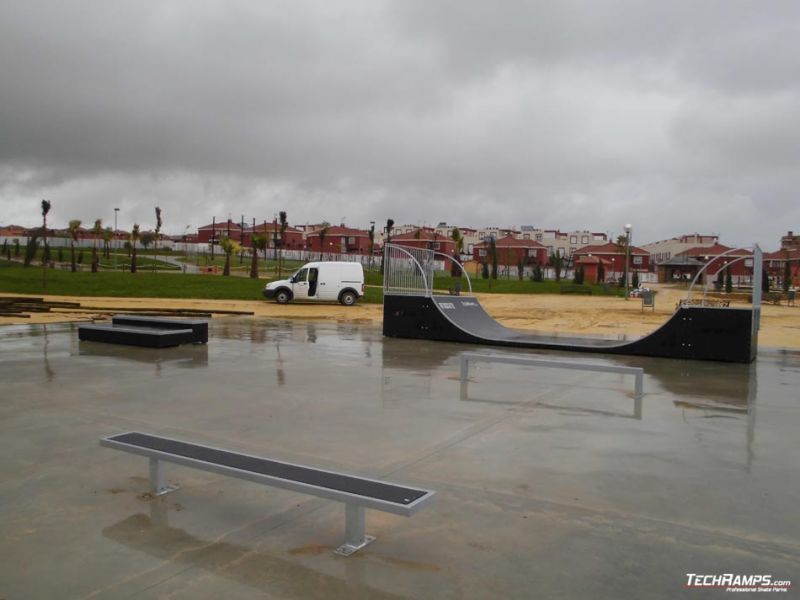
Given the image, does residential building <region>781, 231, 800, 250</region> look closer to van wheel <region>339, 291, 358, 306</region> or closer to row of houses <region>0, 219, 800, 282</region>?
row of houses <region>0, 219, 800, 282</region>

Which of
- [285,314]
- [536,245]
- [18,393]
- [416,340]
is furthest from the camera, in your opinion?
[536,245]

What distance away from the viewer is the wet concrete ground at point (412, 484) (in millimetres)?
3160

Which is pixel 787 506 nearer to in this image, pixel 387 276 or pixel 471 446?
pixel 471 446

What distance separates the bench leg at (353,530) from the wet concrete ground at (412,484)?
84 millimetres

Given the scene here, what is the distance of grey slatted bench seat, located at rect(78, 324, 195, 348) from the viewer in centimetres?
1209

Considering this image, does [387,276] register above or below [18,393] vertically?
above

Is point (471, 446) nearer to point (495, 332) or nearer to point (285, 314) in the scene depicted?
point (495, 332)

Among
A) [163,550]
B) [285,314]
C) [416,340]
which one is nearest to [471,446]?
[163,550]

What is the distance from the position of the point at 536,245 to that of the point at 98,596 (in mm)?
94223

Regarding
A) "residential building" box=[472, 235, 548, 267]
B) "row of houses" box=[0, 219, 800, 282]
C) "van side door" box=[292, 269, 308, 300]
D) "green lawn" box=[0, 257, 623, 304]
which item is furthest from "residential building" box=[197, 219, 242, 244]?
"van side door" box=[292, 269, 308, 300]

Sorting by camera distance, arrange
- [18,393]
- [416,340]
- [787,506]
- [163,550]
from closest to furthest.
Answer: [163,550], [787,506], [18,393], [416,340]

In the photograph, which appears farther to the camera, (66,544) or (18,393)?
(18,393)

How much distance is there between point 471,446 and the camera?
5.57 m

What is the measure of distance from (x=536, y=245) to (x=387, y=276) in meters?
81.7
